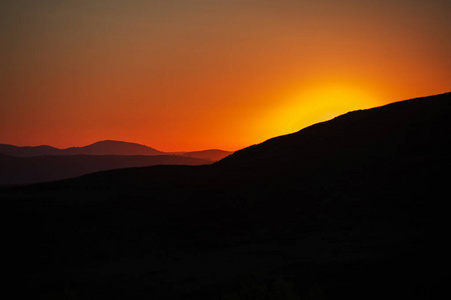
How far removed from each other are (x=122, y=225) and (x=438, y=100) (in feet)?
87.9

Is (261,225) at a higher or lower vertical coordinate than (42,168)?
lower

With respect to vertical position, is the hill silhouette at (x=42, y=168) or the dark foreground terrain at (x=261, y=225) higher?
the hill silhouette at (x=42, y=168)

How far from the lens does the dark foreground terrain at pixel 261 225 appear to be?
1339cm

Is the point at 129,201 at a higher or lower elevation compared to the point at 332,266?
higher

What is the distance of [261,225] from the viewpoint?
819 inches

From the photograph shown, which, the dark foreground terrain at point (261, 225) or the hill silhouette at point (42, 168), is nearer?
the dark foreground terrain at point (261, 225)

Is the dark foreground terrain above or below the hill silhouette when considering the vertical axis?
below

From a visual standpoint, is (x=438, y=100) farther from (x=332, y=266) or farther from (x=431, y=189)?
(x=332, y=266)

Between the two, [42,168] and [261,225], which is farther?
[42,168]

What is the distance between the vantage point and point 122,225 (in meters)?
21.2

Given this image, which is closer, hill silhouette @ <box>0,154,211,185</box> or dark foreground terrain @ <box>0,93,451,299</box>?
dark foreground terrain @ <box>0,93,451,299</box>

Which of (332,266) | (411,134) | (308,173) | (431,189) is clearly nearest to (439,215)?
(431,189)

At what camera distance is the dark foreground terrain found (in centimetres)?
1339

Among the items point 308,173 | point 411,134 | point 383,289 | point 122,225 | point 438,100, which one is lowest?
point 383,289
